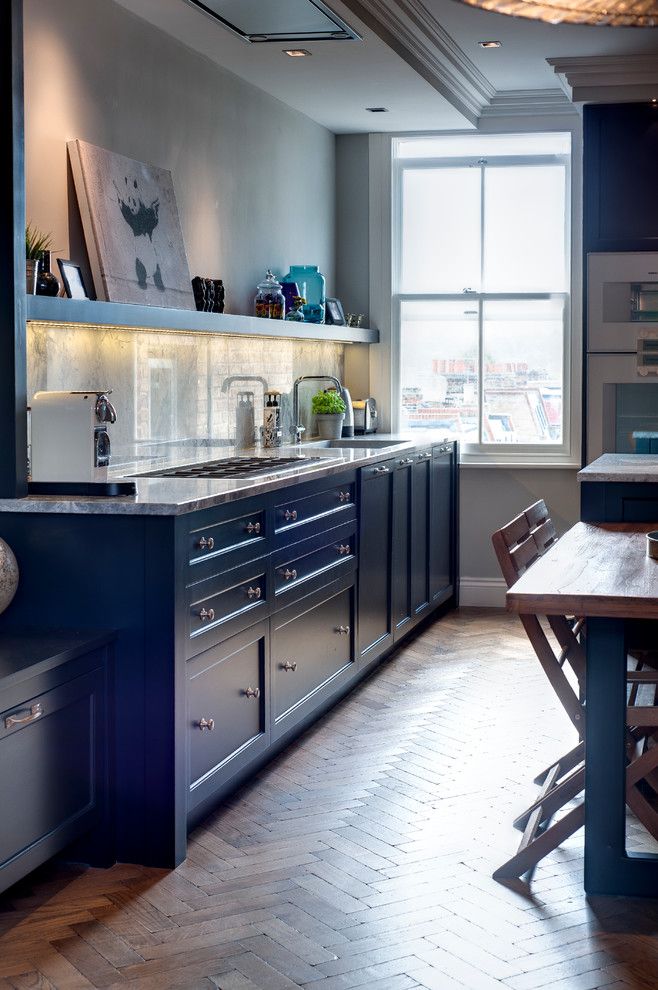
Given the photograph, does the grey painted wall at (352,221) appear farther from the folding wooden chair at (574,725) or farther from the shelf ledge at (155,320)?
the folding wooden chair at (574,725)

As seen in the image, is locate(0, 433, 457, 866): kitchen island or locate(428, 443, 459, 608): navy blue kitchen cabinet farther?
locate(428, 443, 459, 608): navy blue kitchen cabinet

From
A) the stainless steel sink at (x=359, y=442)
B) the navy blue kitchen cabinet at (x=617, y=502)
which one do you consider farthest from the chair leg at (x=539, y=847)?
the stainless steel sink at (x=359, y=442)

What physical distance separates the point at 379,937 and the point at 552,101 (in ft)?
17.8

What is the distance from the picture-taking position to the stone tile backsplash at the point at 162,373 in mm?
4141

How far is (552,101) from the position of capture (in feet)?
23.0

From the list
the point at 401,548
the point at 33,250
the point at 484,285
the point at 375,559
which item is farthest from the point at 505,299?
the point at 33,250

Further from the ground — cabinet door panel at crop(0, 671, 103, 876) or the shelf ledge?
the shelf ledge

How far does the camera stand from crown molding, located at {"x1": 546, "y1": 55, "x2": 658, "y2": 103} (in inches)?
245

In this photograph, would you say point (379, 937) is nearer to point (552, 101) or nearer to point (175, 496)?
point (175, 496)

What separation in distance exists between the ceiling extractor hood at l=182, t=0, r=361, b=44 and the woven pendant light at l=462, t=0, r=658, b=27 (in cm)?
245

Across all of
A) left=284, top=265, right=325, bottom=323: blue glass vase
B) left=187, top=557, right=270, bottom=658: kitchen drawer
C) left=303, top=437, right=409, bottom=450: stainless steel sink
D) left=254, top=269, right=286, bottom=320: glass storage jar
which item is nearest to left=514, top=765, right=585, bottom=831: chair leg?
left=187, top=557, right=270, bottom=658: kitchen drawer

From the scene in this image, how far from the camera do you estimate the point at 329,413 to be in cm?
668

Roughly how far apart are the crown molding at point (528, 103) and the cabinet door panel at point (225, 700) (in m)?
4.20

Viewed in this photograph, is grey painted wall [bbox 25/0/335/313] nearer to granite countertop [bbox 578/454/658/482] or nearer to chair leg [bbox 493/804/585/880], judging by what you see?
granite countertop [bbox 578/454/658/482]
